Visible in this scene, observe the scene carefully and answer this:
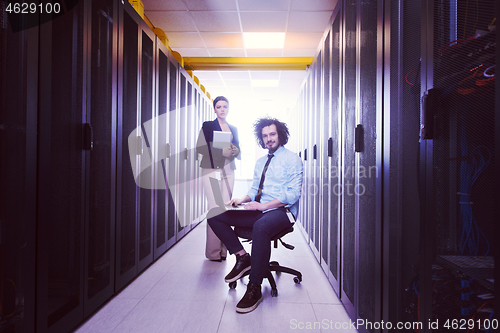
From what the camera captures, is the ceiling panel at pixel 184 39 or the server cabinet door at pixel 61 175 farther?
the ceiling panel at pixel 184 39

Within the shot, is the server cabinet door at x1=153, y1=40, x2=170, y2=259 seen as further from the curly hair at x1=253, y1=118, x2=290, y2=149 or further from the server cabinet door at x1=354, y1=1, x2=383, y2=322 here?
the server cabinet door at x1=354, y1=1, x2=383, y2=322

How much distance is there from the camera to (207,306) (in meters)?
1.71

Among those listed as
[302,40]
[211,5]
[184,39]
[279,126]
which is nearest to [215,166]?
[279,126]

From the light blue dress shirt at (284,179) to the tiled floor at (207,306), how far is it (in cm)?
58

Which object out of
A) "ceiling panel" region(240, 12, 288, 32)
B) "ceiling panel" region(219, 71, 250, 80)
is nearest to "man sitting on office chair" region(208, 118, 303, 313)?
"ceiling panel" region(240, 12, 288, 32)

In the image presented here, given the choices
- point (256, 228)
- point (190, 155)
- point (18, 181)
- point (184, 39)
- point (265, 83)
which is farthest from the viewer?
point (265, 83)

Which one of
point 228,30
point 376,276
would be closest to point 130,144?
point 376,276

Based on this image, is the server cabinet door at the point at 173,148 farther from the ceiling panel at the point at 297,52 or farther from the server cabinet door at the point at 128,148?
the ceiling panel at the point at 297,52

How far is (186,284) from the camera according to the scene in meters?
2.03

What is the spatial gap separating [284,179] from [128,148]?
3.90 ft

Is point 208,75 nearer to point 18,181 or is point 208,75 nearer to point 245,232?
point 245,232

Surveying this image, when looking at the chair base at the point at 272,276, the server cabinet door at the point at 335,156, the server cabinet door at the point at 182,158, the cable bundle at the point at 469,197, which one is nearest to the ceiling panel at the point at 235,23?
the server cabinet door at the point at 182,158

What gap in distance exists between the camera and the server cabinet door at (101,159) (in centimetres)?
158

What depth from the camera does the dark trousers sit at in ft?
5.83
